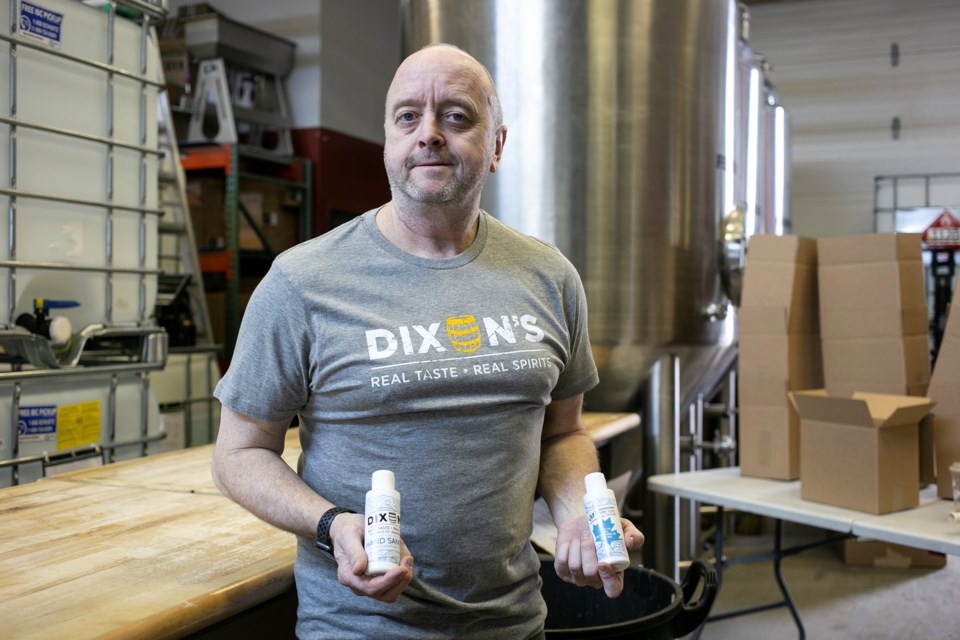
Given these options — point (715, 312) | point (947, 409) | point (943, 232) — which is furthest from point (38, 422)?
point (943, 232)

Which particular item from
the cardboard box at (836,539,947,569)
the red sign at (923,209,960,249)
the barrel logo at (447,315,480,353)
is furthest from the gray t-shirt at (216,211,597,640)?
the red sign at (923,209,960,249)

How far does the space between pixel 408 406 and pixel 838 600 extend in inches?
136

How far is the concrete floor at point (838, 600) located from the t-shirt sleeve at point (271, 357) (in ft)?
8.60

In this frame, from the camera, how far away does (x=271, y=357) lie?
1264 mm

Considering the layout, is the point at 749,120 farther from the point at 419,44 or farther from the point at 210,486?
the point at 210,486

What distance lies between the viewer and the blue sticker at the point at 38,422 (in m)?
2.15

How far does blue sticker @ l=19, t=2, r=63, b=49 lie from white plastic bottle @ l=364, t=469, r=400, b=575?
5.50ft

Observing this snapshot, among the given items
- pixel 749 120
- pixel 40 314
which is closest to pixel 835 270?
pixel 749 120

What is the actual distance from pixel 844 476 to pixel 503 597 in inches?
57.8

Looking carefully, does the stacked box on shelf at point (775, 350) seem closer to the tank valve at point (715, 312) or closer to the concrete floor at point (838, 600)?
the tank valve at point (715, 312)

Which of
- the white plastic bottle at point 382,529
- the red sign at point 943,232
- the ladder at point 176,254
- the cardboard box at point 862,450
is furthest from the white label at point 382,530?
the red sign at point 943,232

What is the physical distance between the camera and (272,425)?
4.31ft

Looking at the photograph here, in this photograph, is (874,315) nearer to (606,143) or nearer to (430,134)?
(606,143)

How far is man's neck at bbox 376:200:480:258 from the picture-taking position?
4.41 feet
